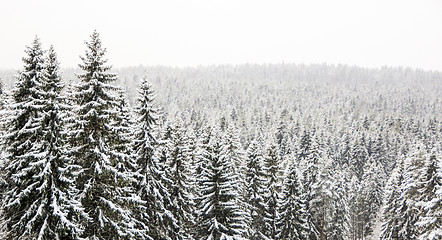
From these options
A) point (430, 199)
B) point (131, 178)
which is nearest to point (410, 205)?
point (430, 199)

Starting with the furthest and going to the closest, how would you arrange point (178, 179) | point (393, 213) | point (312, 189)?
point (312, 189), point (393, 213), point (178, 179)

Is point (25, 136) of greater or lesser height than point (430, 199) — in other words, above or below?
above

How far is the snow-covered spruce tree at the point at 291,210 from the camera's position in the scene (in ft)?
91.0

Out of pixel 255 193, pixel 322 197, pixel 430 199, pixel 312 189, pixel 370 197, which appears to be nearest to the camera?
pixel 430 199

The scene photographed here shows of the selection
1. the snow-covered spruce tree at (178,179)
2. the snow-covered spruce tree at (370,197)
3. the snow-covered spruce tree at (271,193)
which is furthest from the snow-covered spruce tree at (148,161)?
the snow-covered spruce tree at (370,197)

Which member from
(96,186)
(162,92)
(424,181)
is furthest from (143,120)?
(162,92)

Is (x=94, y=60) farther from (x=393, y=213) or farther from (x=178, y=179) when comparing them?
(x=393, y=213)

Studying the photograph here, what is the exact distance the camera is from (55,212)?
12234mm

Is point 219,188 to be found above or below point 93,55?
below

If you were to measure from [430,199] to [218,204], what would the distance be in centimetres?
1707

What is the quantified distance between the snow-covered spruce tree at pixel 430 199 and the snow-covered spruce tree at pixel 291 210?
951cm

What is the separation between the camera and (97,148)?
13.8 m

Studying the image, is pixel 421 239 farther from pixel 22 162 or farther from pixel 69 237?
pixel 22 162

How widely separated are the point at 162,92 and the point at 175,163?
171 m
